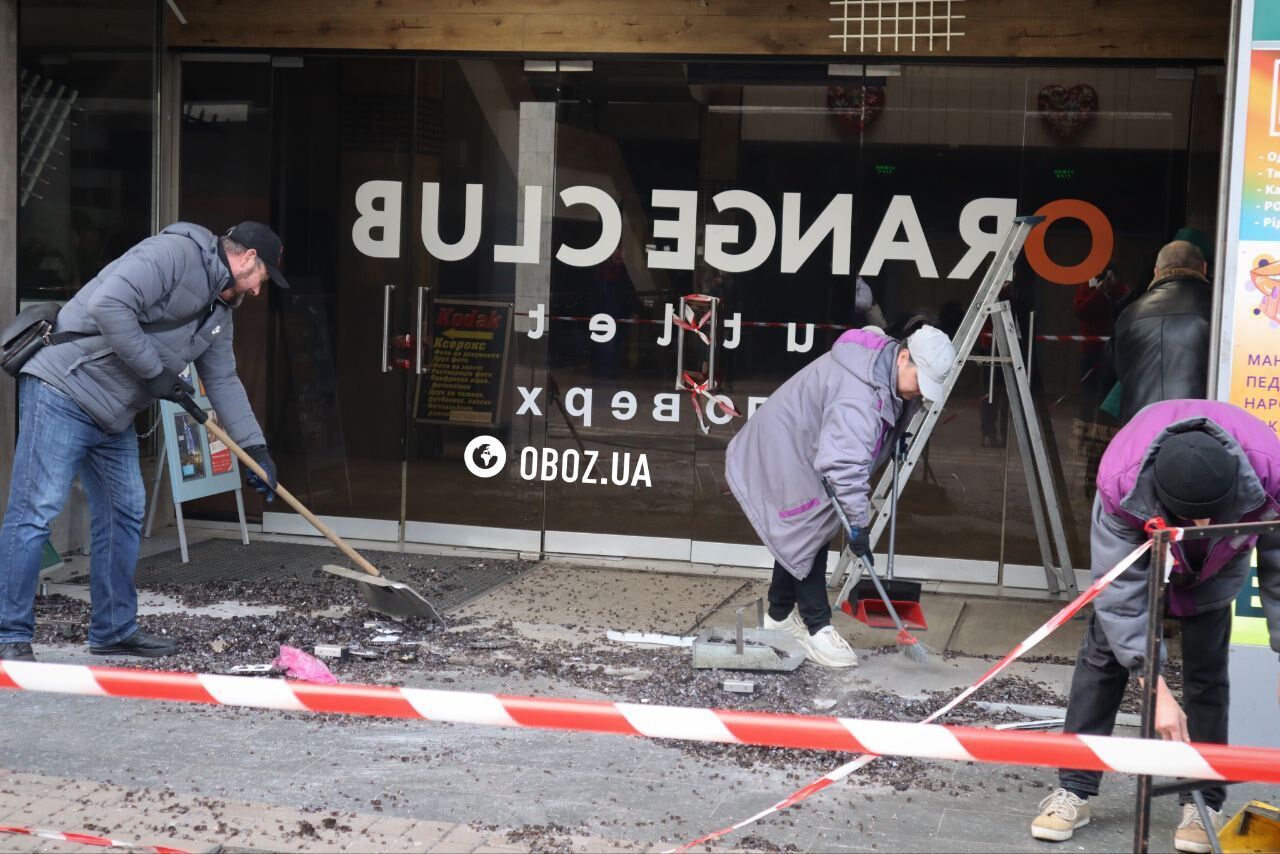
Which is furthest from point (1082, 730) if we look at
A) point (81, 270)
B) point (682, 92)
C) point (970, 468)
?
point (81, 270)

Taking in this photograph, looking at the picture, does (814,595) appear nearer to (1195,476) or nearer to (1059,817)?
(1059,817)

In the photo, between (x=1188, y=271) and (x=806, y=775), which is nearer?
(x=806, y=775)

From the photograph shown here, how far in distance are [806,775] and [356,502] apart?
15.0 feet

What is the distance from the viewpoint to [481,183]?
8.47 m

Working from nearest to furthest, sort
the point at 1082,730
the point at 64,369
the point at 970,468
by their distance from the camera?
the point at 1082,730 < the point at 64,369 < the point at 970,468

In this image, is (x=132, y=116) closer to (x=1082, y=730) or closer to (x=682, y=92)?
(x=682, y=92)

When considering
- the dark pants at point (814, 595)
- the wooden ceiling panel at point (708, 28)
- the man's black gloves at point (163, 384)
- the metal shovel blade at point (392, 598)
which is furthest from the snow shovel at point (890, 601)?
the man's black gloves at point (163, 384)

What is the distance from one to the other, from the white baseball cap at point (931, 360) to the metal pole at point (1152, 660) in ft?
7.00

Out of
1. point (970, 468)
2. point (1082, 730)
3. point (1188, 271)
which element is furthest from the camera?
point (970, 468)

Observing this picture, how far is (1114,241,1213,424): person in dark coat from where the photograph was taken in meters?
6.70

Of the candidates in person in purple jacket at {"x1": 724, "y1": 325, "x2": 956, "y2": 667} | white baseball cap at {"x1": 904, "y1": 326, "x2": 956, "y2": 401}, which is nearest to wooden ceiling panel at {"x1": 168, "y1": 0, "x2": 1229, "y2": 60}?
person in purple jacket at {"x1": 724, "y1": 325, "x2": 956, "y2": 667}

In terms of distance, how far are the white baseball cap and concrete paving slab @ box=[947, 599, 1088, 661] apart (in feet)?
4.91

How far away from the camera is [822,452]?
5.90 m

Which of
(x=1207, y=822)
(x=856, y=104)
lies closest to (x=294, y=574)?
(x=856, y=104)
